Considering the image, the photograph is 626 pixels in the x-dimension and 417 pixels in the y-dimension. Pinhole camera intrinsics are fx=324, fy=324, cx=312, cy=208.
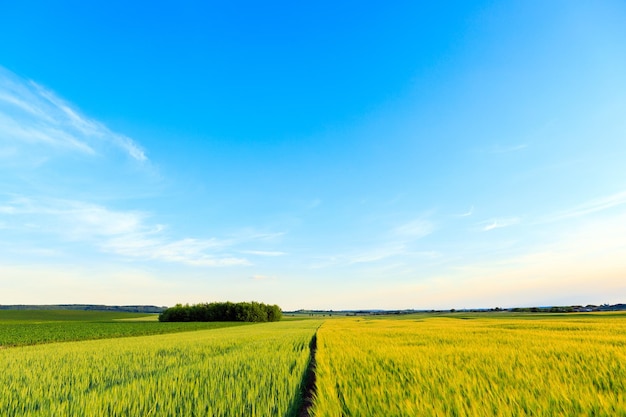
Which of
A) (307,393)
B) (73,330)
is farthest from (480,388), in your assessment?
(73,330)

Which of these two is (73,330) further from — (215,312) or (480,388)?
(215,312)

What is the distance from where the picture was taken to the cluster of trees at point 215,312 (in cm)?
9700

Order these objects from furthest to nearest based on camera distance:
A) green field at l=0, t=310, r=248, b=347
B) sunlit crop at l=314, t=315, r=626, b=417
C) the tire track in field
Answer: green field at l=0, t=310, r=248, b=347 < the tire track in field < sunlit crop at l=314, t=315, r=626, b=417

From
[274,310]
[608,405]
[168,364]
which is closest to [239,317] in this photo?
[274,310]

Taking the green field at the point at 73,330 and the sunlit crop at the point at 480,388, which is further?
the green field at the point at 73,330

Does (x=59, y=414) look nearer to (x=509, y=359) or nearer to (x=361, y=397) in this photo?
(x=361, y=397)

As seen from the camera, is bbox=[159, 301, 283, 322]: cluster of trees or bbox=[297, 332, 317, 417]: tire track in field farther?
bbox=[159, 301, 283, 322]: cluster of trees

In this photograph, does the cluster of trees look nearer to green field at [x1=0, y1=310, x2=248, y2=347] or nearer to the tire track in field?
green field at [x1=0, y1=310, x2=248, y2=347]

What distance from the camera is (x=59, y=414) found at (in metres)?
3.30

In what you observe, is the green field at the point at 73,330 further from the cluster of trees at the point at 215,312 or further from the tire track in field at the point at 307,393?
the cluster of trees at the point at 215,312

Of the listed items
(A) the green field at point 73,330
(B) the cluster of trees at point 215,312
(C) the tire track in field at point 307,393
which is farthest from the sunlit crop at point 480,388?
(B) the cluster of trees at point 215,312

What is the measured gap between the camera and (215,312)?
98938mm

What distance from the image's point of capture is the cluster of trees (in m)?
97.0

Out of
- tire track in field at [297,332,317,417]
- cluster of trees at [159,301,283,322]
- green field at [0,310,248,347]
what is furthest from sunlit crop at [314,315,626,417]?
cluster of trees at [159,301,283,322]
